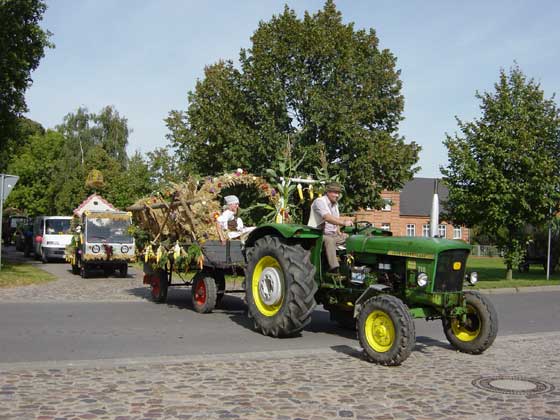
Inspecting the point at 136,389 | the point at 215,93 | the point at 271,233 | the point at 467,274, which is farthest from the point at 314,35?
the point at 136,389

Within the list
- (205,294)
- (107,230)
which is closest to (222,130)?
(107,230)

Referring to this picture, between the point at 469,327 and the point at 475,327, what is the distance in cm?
10

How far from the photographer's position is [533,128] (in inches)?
874

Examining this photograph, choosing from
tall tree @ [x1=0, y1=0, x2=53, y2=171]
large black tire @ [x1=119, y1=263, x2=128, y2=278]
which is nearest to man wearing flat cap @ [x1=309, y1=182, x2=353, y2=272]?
large black tire @ [x1=119, y1=263, x2=128, y2=278]

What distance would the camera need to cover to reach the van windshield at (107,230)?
67.2 feet

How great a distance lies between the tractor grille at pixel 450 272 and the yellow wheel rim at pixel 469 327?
46 centimetres

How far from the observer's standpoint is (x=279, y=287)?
9250mm

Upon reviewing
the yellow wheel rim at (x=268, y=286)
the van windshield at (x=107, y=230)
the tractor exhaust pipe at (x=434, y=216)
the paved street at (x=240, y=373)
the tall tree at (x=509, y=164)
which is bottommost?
the paved street at (x=240, y=373)

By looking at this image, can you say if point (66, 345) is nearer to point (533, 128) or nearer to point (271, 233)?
point (271, 233)

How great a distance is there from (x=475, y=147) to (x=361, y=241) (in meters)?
15.3

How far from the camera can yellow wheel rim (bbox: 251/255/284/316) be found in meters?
9.27

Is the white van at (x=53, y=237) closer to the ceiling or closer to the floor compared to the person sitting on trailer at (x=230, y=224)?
closer to the floor

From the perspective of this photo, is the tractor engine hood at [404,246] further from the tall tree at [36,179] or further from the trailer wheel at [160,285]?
the tall tree at [36,179]

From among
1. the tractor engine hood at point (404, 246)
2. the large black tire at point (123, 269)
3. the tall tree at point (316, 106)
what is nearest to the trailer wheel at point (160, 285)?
the tractor engine hood at point (404, 246)
